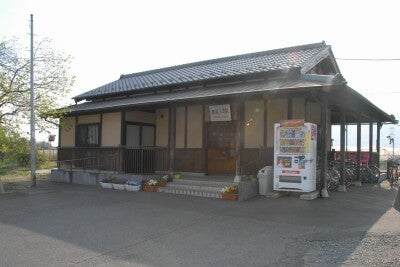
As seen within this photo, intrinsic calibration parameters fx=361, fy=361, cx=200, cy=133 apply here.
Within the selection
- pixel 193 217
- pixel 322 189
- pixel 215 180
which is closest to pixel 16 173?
pixel 215 180

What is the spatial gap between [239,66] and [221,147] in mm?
3520

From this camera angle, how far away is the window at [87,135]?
52.0 ft

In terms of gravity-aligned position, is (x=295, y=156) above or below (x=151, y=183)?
above

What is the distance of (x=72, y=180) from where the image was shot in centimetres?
1527

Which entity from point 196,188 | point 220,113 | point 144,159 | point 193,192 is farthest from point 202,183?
point 144,159

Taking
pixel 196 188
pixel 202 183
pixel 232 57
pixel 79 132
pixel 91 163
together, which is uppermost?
pixel 232 57

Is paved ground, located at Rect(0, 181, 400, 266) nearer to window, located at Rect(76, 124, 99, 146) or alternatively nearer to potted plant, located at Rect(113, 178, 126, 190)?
potted plant, located at Rect(113, 178, 126, 190)

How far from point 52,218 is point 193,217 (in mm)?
3147

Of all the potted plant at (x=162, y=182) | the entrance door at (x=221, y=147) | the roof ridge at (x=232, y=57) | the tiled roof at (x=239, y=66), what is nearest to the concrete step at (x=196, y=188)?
the potted plant at (x=162, y=182)

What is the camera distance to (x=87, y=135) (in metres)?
16.3

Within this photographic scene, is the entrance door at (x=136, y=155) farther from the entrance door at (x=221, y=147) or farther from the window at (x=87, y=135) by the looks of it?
the entrance door at (x=221, y=147)

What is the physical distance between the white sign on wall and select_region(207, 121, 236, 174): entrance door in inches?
34.6

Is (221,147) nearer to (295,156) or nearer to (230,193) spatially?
(230,193)

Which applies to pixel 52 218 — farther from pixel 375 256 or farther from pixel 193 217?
pixel 375 256
